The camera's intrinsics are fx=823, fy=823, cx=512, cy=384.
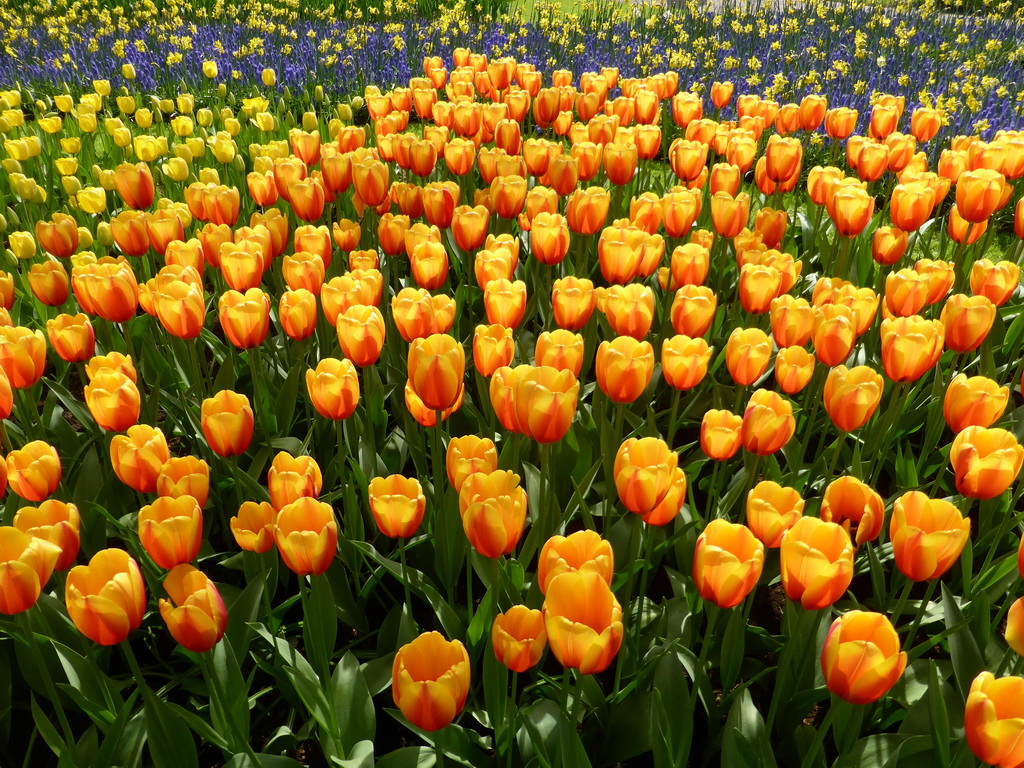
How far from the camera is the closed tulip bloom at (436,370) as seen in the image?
1.67 meters

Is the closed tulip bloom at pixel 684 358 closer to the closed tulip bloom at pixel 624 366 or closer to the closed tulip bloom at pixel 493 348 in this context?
the closed tulip bloom at pixel 624 366

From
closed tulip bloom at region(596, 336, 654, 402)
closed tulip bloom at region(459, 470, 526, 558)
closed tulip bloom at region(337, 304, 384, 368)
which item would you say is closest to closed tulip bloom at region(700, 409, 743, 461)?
closed tulip bloom at region(596, 336, 654, 402)

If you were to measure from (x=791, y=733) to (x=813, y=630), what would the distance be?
22 centimetres

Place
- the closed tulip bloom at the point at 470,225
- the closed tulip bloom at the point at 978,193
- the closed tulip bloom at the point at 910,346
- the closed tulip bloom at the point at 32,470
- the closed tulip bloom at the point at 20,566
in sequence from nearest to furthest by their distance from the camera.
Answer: the closed tulip bloom at the point at 20,566, the closed tulip bloom at the point at 32,470, the closed tulip bloom at the point at 910,346, the closed tulip bloom at the point at 978,193, the closed tulip bloom at the point at 470,225

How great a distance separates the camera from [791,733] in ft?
5.58

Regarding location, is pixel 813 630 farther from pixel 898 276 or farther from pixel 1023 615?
pixel 898 276

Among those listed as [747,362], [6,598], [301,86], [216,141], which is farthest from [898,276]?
[301,86]

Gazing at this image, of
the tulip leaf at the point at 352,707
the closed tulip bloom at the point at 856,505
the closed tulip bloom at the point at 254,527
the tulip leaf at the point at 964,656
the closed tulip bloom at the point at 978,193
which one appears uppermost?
the closed tulip bloom at the point at 978,193

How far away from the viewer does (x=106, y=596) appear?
1.28m

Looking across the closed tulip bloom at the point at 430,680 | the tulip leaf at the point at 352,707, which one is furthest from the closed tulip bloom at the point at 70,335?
the closed tulip bloom at the point at 430,680

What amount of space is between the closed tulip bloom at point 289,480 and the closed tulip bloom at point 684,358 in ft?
2.87

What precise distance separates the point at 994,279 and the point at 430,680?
6.44ft

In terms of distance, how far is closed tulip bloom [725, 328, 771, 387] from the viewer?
6.44 ft

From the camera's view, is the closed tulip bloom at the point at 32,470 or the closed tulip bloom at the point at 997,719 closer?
the closed tulip bloom at the point at 997,719
